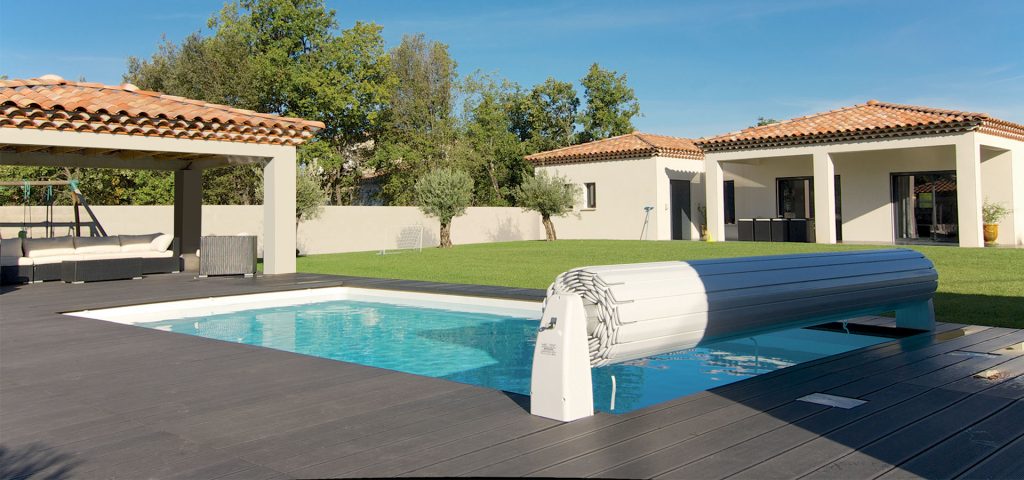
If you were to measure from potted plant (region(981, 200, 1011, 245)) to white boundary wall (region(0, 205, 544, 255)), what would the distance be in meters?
17.2

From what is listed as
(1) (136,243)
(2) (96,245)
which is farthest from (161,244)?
(2) (96,245)

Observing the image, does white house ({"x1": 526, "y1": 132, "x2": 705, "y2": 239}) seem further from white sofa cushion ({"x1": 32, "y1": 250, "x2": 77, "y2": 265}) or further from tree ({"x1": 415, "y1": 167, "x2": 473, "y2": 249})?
white sofa cushion ({"x1": 32, "y1": 250, "x2": 77, "y2": 265})

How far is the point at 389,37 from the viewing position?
37.6 m

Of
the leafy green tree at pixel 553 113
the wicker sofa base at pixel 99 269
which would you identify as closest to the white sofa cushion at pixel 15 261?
the wicker sofa base at pixel 99 269

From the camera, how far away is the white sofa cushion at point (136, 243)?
1395 cm

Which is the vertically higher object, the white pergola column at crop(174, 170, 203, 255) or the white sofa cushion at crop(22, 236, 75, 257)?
the white pergola column at crop(174, 170, 203, 255)

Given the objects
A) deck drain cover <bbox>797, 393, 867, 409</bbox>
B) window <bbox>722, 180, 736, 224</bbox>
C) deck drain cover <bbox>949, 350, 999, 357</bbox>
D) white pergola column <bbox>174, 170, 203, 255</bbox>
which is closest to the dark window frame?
window <bbox>722, 180, 736, 224</bbox>

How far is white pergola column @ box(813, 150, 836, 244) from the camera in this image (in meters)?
22.0

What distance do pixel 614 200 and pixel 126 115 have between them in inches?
792

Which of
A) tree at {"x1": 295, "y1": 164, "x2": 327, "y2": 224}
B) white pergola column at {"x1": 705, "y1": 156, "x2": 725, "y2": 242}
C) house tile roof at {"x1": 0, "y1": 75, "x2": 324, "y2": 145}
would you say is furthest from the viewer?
white pergola column at {"x1": 705, "y1": 156, "x2": 725, "y2": 242}

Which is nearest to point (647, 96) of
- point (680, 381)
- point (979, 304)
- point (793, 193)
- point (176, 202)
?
point (793, 193)

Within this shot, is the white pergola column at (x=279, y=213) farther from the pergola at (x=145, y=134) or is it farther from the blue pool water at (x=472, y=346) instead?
the blue pool water at (x=472, y=346)

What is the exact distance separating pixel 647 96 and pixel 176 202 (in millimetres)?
33510

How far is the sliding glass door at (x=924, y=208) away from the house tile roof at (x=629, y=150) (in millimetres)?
Result: 7969
